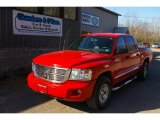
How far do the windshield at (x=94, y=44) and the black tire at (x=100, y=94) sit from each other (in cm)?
95

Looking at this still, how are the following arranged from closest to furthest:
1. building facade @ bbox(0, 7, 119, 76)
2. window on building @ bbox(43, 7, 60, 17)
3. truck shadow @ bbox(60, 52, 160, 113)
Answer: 1. truck shadow @ bbox(60, 52, 160, 113)
2. building facade @ bbox(0, 7, 119, 76)
3. window on building @ bbox(43, 7, 60, 17)

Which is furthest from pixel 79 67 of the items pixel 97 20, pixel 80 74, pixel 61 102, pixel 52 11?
pixel 97 20

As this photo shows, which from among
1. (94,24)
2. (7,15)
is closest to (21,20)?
(7,15)

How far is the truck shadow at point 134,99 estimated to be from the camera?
5.89 m

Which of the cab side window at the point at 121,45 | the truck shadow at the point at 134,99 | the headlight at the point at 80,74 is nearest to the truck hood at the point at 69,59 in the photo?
the headlight at the point at 80,74

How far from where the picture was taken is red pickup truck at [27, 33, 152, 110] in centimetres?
516

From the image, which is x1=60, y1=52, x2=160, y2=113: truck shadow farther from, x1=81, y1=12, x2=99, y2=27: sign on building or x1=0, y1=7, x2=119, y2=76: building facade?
x1=81, y1=12, x2=99, y2=27: sign on building

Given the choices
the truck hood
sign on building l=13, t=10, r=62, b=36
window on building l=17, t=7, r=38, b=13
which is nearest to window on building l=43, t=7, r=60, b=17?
sign on building l=13, t=10, r=62, b=36

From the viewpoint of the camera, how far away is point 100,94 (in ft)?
18.5

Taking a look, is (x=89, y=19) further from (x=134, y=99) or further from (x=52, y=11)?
(x=134, y=99)

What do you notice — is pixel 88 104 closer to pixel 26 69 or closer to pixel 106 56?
pixel 106 56

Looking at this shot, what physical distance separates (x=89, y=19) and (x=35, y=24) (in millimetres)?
9754
